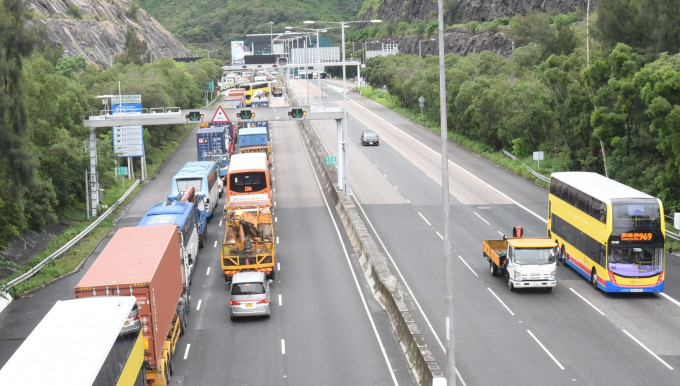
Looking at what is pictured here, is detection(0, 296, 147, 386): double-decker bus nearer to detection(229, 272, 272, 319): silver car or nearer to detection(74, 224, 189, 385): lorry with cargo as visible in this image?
detection(74, 224, 189, 385): lorry with cargo

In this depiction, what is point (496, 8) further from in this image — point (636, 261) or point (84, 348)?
point (84, 348)

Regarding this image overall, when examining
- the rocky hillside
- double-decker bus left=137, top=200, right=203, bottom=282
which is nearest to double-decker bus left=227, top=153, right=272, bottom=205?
double-decker bus left=137, top=200, right=203, bottom=282

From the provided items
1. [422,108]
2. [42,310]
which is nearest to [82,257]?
[42,310]

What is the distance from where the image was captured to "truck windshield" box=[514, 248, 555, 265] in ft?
109

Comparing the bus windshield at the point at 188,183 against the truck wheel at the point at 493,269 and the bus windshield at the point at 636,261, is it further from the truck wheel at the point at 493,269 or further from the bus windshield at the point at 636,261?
the bus windshield at the point at 636,261

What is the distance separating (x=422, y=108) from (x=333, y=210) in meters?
46.5

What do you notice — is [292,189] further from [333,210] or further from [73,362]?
[73,362]

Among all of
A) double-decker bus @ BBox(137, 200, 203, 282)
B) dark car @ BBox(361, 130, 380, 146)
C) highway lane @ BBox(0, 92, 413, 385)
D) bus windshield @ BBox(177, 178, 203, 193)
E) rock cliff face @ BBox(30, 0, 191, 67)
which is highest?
rock cliff face @ BBox(30, 0, 191, 67)

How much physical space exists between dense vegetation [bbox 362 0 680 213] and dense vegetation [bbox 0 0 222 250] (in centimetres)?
2818

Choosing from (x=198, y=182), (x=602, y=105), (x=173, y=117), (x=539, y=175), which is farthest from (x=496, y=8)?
(x=198, y=182)

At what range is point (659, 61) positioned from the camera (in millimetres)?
43406

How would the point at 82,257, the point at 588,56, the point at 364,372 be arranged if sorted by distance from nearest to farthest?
the point at 364,372 < the point at 82,257 < the point at 588,56

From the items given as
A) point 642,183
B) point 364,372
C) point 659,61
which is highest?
point 659,61

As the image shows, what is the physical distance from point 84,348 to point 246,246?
20.2 metres
